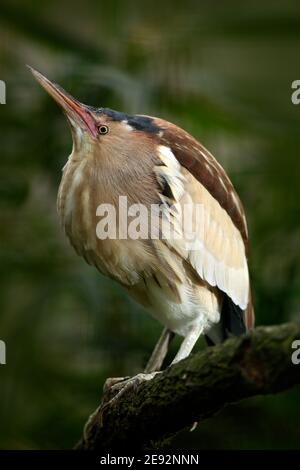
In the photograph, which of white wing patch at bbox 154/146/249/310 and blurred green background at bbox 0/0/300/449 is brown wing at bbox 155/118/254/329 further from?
blurred green background at bbox 0/0/300/449

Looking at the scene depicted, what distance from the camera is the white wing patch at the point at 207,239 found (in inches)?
92.4

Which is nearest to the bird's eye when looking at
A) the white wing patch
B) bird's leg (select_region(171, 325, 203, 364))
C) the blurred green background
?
the white wing patch

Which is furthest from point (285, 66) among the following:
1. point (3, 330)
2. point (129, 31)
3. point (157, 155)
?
point (157, 155)

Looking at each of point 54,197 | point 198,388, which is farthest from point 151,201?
point 54,197

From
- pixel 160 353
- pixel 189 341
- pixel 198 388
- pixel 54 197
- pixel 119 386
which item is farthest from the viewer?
pixel 54 197

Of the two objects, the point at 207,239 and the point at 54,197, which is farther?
the point at 54,197

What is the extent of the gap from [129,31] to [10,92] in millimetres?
482

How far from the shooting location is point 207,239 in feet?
8.17

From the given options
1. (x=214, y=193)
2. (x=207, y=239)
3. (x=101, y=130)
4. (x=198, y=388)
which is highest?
(x=101, y=130)

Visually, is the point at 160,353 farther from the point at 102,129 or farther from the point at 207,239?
the point at 102,129

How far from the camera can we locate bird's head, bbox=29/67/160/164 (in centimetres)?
233

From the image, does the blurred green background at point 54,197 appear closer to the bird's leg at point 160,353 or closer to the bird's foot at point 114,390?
the bird's leg at point 160,353

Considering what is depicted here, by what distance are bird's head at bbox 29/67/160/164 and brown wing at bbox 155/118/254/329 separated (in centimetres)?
7

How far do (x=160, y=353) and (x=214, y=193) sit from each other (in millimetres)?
464
